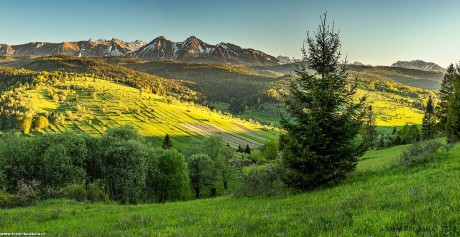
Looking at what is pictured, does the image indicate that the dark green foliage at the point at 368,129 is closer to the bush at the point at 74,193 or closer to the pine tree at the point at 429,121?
the pine tree at the point at 429,121

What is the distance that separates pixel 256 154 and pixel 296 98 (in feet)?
303

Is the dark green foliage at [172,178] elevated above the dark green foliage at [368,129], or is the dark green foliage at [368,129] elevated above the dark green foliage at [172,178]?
the dark green foliage at [368,129]

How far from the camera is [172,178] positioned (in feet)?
221

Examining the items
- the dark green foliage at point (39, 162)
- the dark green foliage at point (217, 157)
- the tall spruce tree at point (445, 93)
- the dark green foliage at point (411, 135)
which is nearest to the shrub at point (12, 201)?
the dark green foliage at point (39, 162)

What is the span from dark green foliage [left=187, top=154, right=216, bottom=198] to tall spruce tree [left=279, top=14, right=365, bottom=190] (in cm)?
6204

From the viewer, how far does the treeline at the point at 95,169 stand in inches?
1421

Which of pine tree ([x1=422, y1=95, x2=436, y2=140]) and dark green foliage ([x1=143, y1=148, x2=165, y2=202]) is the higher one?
pine tree ([x1=422, y1=95, x2=436, y2=140])

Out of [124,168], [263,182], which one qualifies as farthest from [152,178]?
[263,182]

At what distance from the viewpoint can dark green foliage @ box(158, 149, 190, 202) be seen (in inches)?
2657

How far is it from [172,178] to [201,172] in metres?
13.8

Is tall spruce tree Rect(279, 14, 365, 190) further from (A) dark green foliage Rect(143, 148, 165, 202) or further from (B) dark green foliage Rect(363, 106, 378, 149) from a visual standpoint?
(A) dark green foliage Rect(143, 148, 165, 202)

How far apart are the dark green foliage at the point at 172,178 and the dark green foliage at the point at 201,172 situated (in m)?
Answer: 11.2

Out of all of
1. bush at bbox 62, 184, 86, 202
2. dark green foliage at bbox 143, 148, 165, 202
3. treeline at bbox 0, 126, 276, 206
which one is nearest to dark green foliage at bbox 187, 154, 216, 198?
treeline at bbox 0, 126, 276, 206

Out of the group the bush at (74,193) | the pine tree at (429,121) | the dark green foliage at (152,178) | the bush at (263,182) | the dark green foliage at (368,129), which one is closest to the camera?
the dark green foliage at (368,129)
